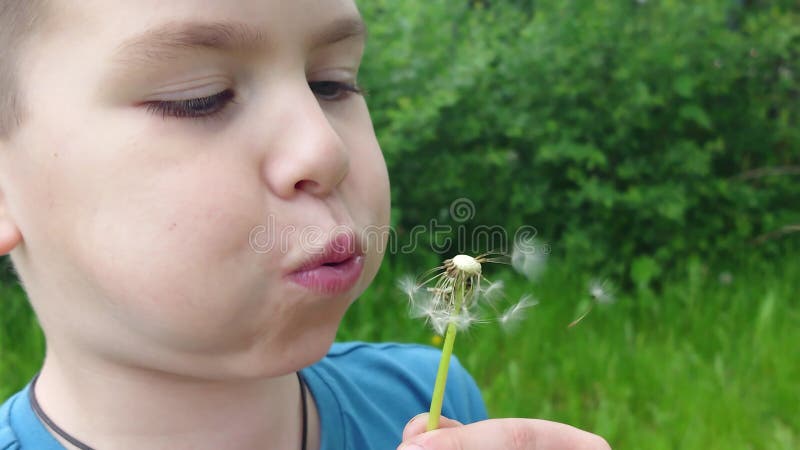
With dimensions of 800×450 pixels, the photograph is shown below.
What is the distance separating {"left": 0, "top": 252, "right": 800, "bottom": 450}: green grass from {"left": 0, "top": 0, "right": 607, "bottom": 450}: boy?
1.36 meters

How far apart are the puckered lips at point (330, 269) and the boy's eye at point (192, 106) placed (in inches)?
7.5

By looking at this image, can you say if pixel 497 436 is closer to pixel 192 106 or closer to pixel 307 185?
pixel 307 185

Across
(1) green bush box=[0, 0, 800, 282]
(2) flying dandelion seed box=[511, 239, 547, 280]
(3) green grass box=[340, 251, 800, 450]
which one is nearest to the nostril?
(2) flying dandelion seed box=[511, 239, 547, 280]

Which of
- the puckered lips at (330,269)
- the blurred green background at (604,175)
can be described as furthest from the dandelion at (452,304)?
the blurred green background at (604,175)

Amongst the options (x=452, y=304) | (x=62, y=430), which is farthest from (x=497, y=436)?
(x=62, y=430)

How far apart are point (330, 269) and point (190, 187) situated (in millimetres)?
179

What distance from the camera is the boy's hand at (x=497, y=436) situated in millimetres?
883

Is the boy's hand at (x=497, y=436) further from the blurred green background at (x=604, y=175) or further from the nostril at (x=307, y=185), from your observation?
the blurred green background at (x=604, y=175)

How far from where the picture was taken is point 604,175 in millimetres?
3264

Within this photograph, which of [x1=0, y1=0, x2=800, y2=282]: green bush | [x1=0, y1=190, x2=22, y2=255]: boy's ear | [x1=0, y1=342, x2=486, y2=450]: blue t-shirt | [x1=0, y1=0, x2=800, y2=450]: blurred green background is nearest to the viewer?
[x1=0, y1=190, x2=22, y2=255]: boy's ear

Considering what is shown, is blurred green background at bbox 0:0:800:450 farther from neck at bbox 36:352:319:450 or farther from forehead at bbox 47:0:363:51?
forehead at bbox 47:0:363:51

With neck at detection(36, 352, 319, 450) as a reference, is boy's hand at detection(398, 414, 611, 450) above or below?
above

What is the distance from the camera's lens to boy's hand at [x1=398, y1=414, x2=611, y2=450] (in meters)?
0.88

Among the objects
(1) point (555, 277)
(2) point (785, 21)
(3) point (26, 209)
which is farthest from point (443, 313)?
(2) point (785, 21)
